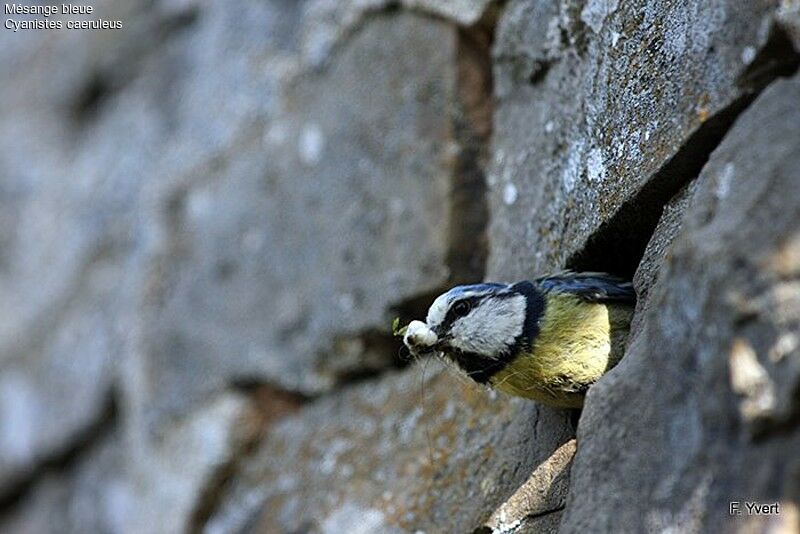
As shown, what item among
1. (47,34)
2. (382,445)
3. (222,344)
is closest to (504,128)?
(382,445)

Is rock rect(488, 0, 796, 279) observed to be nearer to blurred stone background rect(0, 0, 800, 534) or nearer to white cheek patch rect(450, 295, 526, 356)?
blurred stone background rect(0, 0, 800, 534)

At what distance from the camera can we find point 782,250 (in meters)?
1.13

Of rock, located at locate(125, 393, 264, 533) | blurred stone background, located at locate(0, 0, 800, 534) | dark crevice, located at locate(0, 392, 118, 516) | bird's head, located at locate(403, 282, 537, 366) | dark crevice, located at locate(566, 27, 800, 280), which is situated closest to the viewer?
blurred stone background, located at locate(0, 0, 800, 534)

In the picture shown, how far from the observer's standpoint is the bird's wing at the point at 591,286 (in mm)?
1757

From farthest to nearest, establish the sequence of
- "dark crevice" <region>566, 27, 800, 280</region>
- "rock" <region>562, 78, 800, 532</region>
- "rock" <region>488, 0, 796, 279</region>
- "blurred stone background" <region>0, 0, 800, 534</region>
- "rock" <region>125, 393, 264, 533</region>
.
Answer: "rock" <region>125, 393, 264, 533</region>
"rock" <region>488, 0, 796, 279</region>
"dark crevice" <region>566, 27, 800, 280</region>
"blurred stone background" <region>0, 0, 800, 534</region>
"rock" <region>562, 78, 800, 532</region>

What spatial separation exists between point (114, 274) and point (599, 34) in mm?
2071

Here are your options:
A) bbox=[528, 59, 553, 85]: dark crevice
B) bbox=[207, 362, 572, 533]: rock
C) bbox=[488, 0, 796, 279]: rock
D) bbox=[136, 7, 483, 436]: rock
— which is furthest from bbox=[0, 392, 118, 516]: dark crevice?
bbox=[528, 59, 553, 85]: dark crevice

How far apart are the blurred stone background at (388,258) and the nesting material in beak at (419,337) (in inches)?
7.5

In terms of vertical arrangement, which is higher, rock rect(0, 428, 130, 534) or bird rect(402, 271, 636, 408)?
bird rect(402, 271, 636, 408)

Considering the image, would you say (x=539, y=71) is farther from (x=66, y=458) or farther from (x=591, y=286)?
(x=66, y=458)

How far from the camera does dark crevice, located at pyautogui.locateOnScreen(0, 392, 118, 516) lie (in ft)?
11.1

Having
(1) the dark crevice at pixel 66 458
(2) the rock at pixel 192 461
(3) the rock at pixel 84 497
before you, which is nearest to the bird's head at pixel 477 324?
(2) the rock at pixel 192 461

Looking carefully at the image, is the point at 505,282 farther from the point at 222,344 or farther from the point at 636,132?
the point at 222,344

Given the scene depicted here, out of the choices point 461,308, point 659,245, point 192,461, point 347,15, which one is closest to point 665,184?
point 659,245
